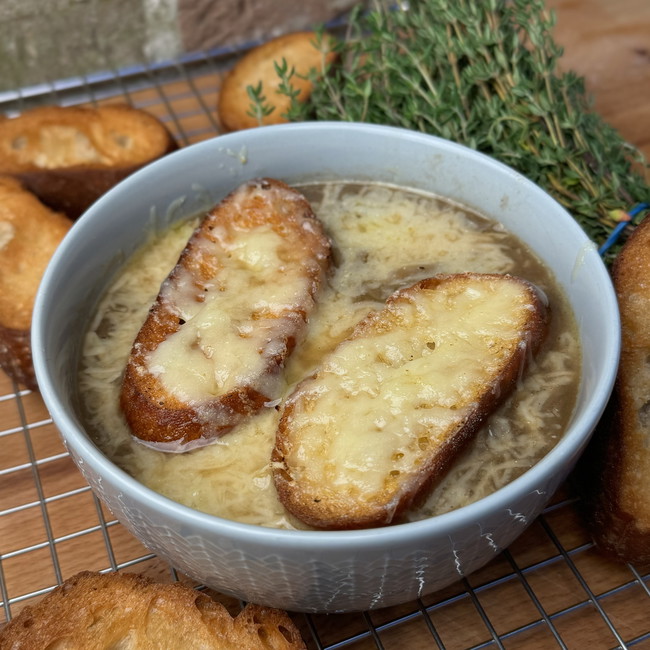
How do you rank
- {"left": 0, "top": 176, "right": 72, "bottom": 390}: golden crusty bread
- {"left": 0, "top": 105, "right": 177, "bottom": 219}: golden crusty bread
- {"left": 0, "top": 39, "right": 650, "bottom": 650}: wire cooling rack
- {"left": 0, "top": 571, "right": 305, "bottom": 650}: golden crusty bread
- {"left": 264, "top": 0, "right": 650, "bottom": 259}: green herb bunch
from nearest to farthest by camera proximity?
{"left": 0, "top": 571, "right": 305, "bottom": 650}: golden crusty bread < {"left": 0, "top": 39, "right": 650, "bottom": 650}: wire cooling rack < {"left": 0, "top": 176, "right": 72, "bottom": 390}: golden crusty bread < {"left": 264, "top": 0, "right": 650, "bottom": 259}: green herb bunch < {"left": 0, "top": 105, "right": 177, "bottom": 219}: golden crusty bread

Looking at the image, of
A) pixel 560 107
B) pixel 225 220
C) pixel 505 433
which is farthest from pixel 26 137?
pixel 505 433

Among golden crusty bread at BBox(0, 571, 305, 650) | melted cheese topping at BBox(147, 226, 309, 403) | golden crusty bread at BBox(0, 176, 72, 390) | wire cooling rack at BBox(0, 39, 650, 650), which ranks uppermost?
melted cheese topping at BBox(147, 226, 309, 403)

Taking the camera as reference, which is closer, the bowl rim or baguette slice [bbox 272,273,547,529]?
the bowl rim

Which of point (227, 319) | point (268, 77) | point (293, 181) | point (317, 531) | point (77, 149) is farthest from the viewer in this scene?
point (268, 77)

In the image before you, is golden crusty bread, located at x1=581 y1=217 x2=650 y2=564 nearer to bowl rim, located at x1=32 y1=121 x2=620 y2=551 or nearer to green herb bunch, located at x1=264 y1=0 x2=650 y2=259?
bowl rim, located at x1=32 y1=121 x2=620 y2=551

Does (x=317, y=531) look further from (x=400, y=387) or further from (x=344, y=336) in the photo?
(x=344, y=336)

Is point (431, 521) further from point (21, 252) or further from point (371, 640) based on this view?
point (21, 252)

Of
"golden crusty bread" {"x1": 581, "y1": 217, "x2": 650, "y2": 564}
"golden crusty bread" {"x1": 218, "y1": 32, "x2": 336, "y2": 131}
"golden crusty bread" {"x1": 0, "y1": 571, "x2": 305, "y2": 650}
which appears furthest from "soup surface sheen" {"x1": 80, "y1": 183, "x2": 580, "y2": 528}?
"golden crusty bread" {"x1": 218, "y1": 32, "x2": 336, "y2": 131}

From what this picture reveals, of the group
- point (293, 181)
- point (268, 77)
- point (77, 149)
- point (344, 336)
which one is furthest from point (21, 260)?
point (268, 77)
